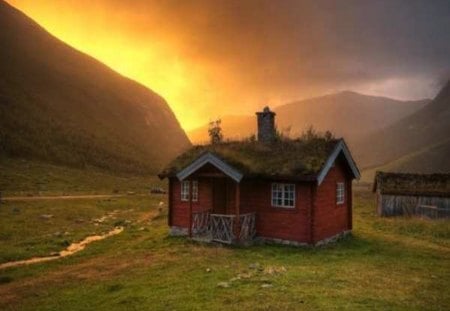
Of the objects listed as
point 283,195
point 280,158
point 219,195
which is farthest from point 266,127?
point 283,195

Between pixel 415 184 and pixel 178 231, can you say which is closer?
pixel 178 231

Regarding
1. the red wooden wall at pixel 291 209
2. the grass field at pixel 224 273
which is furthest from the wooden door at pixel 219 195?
the grass field at pixel 224 273

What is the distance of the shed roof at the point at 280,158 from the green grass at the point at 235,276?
3.98m

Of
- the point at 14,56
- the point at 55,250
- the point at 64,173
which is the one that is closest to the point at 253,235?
the point at 55,250

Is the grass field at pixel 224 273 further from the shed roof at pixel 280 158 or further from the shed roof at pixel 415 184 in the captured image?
the shed roof at pixel 415 184

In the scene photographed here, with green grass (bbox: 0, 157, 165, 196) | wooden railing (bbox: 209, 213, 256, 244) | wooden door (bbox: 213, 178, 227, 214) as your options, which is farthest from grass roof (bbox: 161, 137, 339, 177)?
green grass (bbox: 0, 157, 165, 196)

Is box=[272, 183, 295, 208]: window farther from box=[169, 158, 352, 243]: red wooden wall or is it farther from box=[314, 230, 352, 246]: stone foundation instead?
box=[314, 230, 352, 246]: stone foundation

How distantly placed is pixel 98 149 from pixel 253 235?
8358 cm

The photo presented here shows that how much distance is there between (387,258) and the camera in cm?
1988

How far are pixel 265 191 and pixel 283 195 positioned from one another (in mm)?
1132

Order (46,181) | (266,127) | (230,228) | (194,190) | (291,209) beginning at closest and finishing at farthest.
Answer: (230,228)
(291,209)
(194,190)
(266,127)
(46,181)

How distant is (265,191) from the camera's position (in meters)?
24.1

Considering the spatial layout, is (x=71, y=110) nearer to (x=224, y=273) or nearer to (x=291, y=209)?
(x=291, y=209)

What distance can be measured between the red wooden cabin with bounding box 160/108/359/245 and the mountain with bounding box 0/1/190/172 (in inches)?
2420
